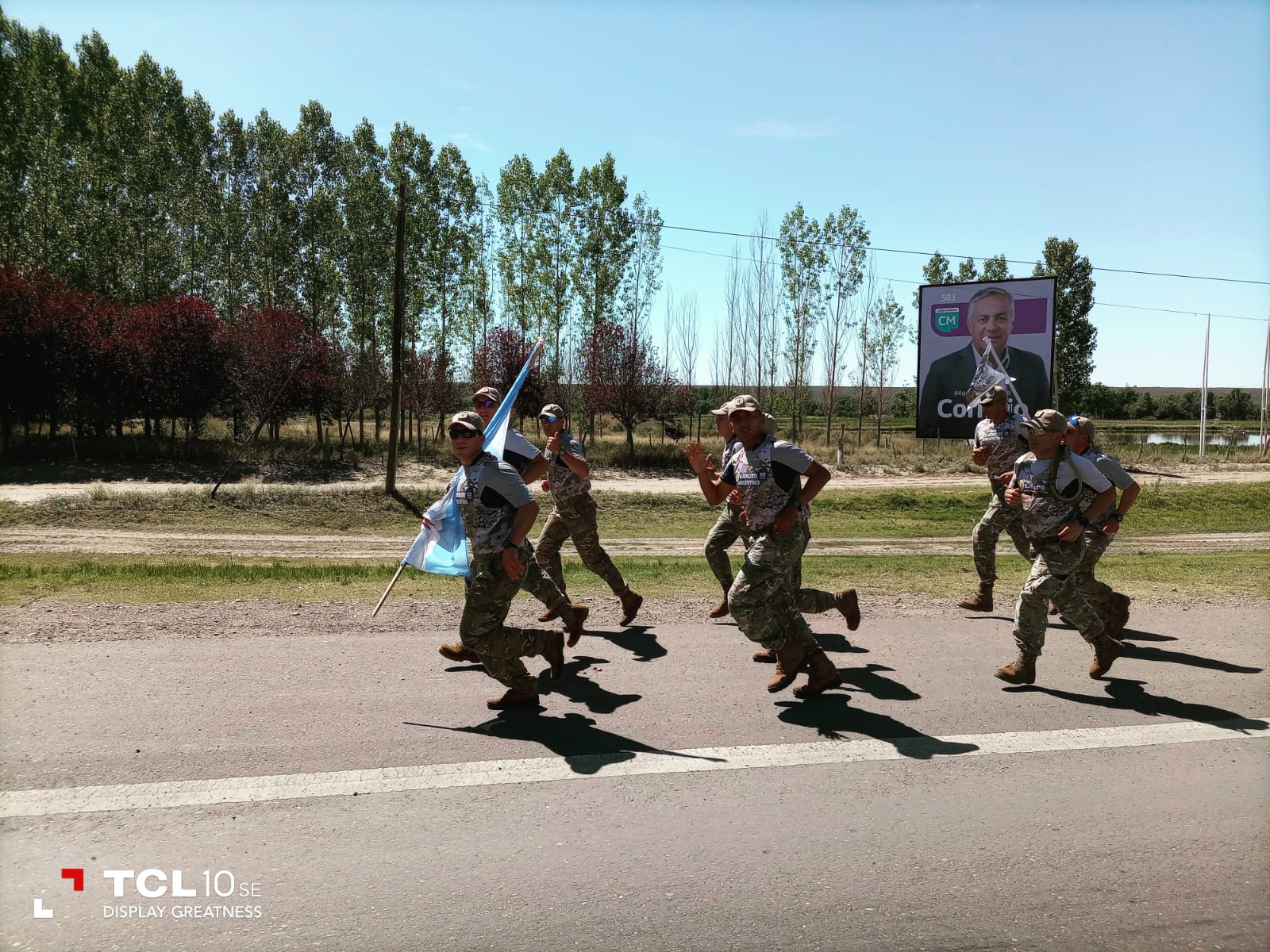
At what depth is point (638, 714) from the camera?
5262mm

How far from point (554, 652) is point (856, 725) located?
6.50ft

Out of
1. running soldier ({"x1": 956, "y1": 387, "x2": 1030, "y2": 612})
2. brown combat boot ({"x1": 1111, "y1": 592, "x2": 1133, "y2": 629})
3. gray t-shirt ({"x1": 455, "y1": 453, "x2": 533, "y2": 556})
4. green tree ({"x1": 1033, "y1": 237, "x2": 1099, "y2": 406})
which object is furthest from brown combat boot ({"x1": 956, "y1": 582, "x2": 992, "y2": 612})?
green tree ({"x1": 1033, "y1": 237, "x2": 1099, "y2": 406})

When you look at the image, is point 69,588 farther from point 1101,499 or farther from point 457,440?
point 1101,499

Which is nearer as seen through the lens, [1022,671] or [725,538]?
[1022,671]

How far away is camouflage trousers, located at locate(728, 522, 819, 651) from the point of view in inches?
220


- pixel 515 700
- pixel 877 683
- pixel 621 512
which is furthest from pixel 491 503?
pixel 621 512

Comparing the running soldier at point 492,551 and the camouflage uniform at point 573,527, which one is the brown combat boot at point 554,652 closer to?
the running soldier at point 492,551

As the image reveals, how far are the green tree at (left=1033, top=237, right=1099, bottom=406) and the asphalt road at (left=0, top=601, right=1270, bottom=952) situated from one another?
37.8m

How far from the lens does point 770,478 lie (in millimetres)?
5668

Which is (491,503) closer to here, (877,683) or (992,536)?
(877,683)

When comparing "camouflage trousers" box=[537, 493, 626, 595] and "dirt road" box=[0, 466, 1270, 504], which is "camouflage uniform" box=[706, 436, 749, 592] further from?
"dirt road" box=[0, 466, 1270, 504]

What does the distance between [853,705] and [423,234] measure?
120 ft

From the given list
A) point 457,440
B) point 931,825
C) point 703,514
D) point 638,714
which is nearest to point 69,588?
point 457,440

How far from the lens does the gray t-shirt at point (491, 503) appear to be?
17.1 feet
